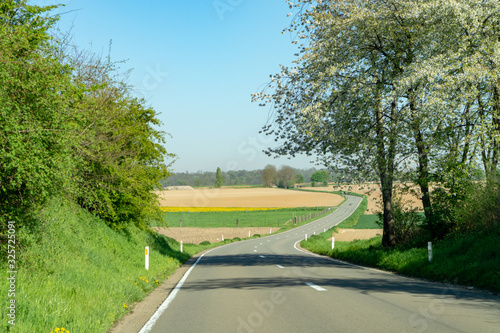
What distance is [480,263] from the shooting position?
12.4 meters

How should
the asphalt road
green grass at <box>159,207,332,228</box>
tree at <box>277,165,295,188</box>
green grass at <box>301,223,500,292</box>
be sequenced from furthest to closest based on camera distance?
1. tree at <box>277,165,295,188</box>
2. green grass at <box>159,207,332,228</box>
3. green grass at <box>301,223,500,292</box>
4. the asphalt road

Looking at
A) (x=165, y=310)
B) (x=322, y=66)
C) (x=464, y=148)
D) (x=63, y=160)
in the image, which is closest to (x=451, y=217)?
(x=464, y=148)

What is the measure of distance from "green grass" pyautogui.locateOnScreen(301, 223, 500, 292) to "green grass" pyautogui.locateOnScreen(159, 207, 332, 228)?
200 feet

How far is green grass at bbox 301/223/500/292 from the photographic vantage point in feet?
38.7

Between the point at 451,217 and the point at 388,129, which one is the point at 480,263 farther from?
the point at 388,129

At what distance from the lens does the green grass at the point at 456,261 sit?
11.8 m

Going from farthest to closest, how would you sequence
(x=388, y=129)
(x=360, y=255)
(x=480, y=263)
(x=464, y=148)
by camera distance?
(x=360, y=255)
(x=388, y=129)
(x=464, y=148)
(x=480, y=263)

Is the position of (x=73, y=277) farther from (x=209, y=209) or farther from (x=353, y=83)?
(x=209, y=209)

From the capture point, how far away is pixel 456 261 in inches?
536

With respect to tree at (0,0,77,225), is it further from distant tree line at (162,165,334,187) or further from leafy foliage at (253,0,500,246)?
distant tree line at (162,165,334,187)

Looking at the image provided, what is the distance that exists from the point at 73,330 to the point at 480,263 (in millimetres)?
10771

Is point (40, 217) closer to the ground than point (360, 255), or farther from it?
farther from it

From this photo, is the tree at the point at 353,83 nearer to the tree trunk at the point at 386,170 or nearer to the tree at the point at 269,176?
the tree trunk at the point at 386,170

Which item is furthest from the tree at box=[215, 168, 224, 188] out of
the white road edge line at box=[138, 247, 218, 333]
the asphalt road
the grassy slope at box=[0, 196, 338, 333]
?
the white road edge line at box=[138, 247, 218, 333]
